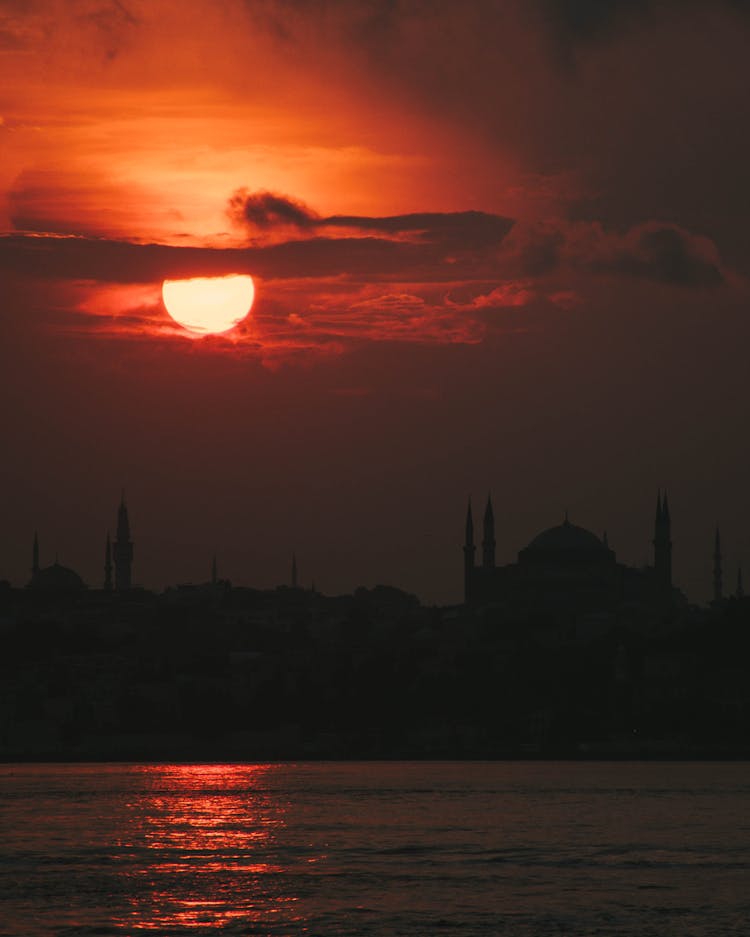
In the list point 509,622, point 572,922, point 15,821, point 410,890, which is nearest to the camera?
point 572,922

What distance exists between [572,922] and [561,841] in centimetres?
1946

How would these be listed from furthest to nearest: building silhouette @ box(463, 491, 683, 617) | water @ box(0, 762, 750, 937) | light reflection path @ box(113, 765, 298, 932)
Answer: building silhouette @ box(463, 491, 683, 617)
light reflection path @ box(113, 765, 298, 932)
water @ box(0, 762, 750, 937)

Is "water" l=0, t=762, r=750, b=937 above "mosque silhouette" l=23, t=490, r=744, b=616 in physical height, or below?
below

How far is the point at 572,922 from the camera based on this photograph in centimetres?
4341

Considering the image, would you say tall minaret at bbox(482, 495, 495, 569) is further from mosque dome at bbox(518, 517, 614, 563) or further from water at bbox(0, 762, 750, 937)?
water at bbox(0, 762, 750, 937)

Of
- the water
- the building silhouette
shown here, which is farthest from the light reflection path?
the building silhouette

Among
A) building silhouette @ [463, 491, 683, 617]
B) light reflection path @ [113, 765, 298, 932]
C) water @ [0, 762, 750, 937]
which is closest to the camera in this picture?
water @ [0, 762, 750, 937]

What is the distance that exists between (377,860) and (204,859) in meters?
4.57

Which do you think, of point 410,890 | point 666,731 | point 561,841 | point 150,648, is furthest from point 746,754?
point 410,890

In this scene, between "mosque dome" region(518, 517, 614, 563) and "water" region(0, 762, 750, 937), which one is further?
"mosque dome" region(518, 517, 614, 563)

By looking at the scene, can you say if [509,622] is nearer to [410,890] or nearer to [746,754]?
[746,754]

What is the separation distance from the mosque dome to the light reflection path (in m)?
95.9

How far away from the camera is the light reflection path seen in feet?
148

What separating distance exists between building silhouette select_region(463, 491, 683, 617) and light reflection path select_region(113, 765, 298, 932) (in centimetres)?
9457
